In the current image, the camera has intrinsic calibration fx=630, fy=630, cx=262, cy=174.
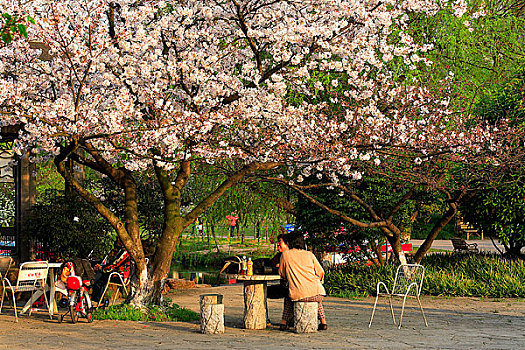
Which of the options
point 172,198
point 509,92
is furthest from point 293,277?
point 509,92

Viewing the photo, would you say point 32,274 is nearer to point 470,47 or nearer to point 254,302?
point 254,302

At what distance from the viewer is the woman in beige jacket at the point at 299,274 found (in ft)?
28.6

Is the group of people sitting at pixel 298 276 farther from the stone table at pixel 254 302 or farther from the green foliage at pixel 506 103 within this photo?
the green foliage at pixel 506 103

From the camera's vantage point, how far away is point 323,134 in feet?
36.3

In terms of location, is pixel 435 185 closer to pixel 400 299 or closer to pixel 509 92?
pixel 400 299

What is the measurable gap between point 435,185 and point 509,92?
397 centimetres

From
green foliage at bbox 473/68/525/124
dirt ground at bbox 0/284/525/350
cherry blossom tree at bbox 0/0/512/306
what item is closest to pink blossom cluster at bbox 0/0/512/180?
cherry blossom tree at bbox 0/0/512/306

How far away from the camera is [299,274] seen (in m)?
8.79

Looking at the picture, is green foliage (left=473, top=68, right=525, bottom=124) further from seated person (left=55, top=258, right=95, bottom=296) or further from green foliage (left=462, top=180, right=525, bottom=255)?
seated person (left=55, top=258, right=95, bottom=296)

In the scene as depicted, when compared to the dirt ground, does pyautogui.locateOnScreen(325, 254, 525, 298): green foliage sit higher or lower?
higher

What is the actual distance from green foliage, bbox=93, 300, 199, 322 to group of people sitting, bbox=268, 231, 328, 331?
6.30 ft

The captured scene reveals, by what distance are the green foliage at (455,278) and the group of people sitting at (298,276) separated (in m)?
4.16

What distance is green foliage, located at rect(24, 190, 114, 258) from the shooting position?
492 inches

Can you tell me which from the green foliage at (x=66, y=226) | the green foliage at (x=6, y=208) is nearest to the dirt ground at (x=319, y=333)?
the green foliage at (x=66, y=226)
